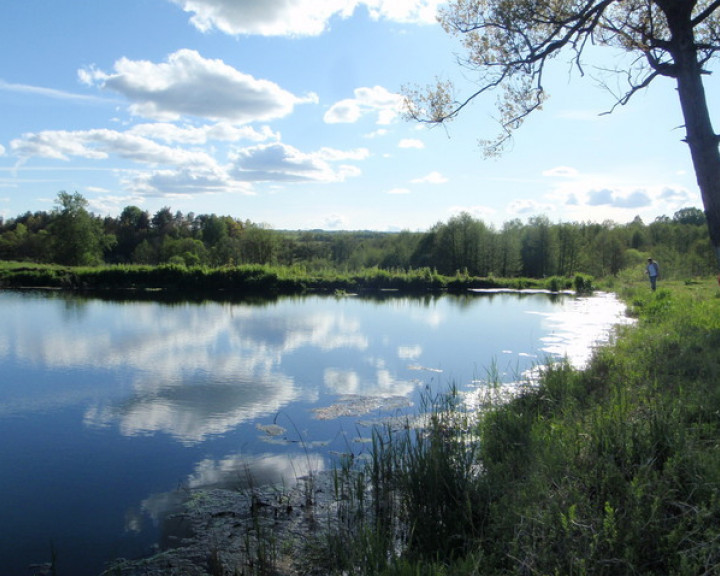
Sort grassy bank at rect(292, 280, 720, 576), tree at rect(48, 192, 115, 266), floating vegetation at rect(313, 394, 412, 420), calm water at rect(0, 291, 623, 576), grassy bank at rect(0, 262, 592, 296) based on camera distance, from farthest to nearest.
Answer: tree at rect(48, 192, 115, 266) < grassy bank at rect(0, 262, 592, 296) < floating vegetation at rect(313, 394, 412, 420) < calm water at rect(0, 291, 623, 576) < grassy bank at rect(292, 280, 720, 576)

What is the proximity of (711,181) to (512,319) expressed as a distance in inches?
539

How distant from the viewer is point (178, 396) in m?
8.53

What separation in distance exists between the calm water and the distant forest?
20.5 m

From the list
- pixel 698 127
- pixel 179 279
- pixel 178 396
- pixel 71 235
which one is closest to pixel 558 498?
pixel 698 127

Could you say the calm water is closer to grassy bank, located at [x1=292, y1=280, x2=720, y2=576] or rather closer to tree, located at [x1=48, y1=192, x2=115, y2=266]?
grassy bank, located at [x1=292, y1=280, x2=720, y2=576]

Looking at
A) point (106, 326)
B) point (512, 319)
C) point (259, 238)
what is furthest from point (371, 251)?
point (106, 326)

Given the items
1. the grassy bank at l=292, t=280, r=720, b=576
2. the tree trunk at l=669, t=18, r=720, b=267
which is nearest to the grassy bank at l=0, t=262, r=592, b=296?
the tree trunk at l=669, t=18, r=720, b=267

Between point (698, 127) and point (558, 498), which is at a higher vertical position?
point (698, 127)

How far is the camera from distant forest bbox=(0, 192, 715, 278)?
138 ft

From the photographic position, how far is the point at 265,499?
4.95 metres

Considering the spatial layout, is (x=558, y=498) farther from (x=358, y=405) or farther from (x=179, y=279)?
(x=179, y=279)

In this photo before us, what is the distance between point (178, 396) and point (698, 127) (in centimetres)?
766

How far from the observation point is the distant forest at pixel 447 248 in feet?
138

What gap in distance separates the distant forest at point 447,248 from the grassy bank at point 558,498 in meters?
30.2
